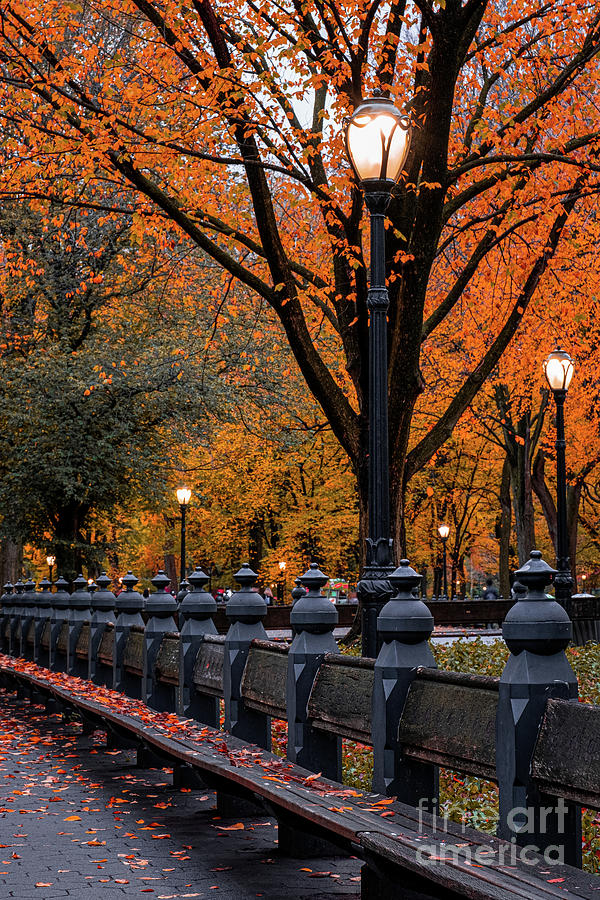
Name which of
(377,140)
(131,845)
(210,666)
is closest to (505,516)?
(377,140)

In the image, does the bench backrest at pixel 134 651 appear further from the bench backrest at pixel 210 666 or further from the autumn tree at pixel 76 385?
the autumn tree at pixel 76 385

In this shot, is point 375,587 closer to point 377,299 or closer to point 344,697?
point 377,299

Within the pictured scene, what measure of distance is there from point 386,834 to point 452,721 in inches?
21.3

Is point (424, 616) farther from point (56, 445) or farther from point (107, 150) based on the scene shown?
point (56, 445)

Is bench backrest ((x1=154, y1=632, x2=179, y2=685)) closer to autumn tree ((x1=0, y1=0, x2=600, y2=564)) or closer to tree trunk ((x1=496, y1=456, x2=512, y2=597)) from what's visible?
autumn tree ((x1=0, y1=0, x2=600, y2=564))

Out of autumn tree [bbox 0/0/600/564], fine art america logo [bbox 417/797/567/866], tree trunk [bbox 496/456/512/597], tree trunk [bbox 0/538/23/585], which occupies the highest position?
autumn tree [bbox 0/0/600/564]

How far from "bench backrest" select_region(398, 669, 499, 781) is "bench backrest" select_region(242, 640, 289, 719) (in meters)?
1.71

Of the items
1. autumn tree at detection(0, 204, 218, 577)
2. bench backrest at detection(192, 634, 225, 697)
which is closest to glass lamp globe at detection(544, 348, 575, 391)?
autumn tree at detection(0, 204, 218, 577)

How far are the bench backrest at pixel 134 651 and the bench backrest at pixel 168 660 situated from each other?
0.53 meters

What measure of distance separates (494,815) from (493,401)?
2930 cm

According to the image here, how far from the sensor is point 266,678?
7328mm

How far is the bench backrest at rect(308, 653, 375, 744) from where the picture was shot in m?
5.83

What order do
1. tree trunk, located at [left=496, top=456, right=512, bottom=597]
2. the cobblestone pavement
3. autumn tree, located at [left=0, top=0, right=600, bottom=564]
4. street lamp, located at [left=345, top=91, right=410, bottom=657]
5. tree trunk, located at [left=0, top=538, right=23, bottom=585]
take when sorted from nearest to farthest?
the cobblestone pavement < street lamp, located at [left=345, top=91, right=410, bottom=657] < autumn tree, located at [left=0, top=0, right=600, bottom=564] < tree trunk, located at [left=0, top=538, right=23, bottom=585] < tree trunk, located at [left=496, top=456, right=512, bottom=597]

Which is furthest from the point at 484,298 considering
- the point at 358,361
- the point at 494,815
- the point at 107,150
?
the point at 494,815
